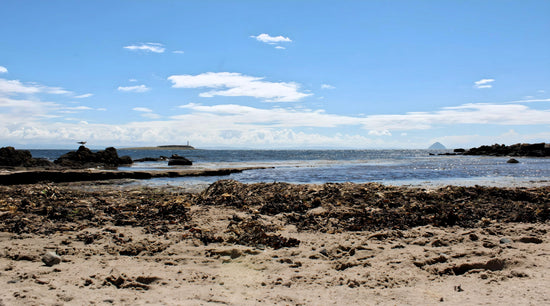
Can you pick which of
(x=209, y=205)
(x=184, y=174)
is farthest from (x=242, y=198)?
(x=184, y=174)

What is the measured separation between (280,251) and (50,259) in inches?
160

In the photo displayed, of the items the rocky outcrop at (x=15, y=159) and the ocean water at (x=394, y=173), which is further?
the rocky outcrop at (x=15, y=159)

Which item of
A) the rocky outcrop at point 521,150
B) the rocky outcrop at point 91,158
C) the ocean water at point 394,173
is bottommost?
the ocean water at point 394,173

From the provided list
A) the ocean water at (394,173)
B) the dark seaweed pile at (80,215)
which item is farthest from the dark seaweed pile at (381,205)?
the ocean water at (394,173)

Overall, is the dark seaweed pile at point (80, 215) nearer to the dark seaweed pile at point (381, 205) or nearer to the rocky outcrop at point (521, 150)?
the dark seaweed pile at point (381, 205)

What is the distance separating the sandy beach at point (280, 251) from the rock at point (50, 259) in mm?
181

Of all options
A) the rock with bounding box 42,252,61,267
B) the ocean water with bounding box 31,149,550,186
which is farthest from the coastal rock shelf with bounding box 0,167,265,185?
the rock with bounding box 42,252,61,267

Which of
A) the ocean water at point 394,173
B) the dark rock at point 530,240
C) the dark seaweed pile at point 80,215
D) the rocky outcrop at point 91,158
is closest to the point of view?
the dark rock at point 530,240

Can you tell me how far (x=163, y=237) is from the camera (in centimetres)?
784

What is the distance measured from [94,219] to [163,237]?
258cm

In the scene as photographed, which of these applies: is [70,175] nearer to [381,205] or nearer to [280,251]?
[381,205]

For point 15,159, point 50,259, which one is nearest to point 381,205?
point 50,259

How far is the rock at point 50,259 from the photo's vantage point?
602 cm

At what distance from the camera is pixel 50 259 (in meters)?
6.05
